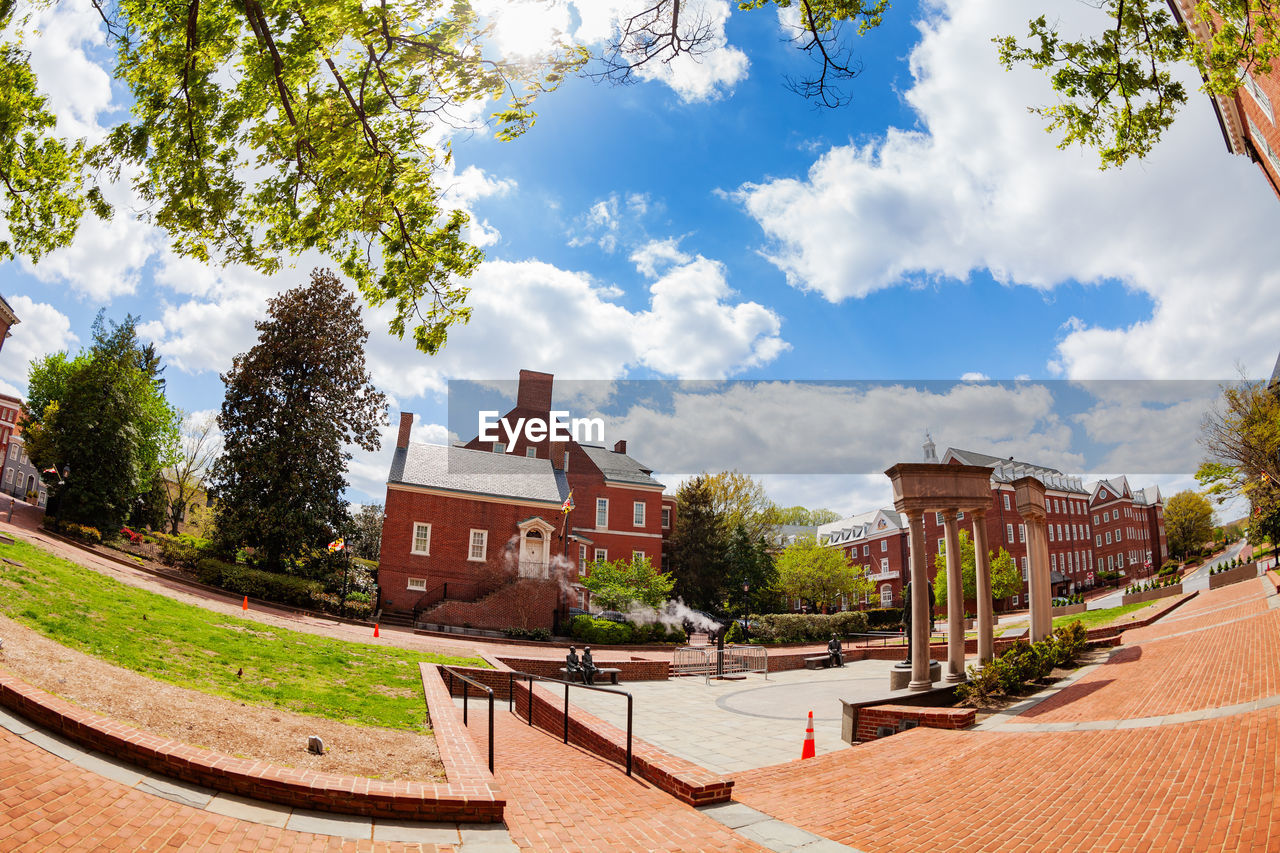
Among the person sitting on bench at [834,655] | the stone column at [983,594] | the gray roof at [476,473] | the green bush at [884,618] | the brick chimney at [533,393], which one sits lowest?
the green bush at [884,618]

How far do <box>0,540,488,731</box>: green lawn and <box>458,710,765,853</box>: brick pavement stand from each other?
223 cm

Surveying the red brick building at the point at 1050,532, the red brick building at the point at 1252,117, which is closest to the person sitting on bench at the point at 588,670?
the red brick building at the point at 1252,117

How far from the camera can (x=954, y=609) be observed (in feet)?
45.0

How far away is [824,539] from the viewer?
75.2 meters

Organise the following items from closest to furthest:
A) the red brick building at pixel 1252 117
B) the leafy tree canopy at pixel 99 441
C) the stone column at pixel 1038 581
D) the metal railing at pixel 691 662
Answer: the stone column at pixel 1038 581 < the red brick building at pixel 1252 117 < the metal railing at pixel 691 662 < the leafy tree canopy at pixel 99 441

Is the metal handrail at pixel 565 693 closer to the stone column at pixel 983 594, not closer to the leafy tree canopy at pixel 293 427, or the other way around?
the stone column at pixel 983 594

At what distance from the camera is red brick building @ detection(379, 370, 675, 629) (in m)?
32.0

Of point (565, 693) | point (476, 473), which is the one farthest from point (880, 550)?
point (565, 693)

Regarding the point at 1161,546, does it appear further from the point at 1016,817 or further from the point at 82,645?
the point at 82,645

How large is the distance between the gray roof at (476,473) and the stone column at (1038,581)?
2569 centimetres

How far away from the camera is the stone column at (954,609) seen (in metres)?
13.6

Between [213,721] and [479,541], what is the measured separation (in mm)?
28471

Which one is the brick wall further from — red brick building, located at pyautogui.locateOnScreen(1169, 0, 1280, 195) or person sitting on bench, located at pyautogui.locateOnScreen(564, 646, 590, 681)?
red brick building, located at pyautogui.locateOnScreen(1169, 0, 1280, 195)

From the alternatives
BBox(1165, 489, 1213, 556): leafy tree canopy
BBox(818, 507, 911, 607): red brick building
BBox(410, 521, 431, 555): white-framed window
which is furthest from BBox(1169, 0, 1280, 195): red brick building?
BBox(1165, 489, 1213, 556): leafy tree canopy
